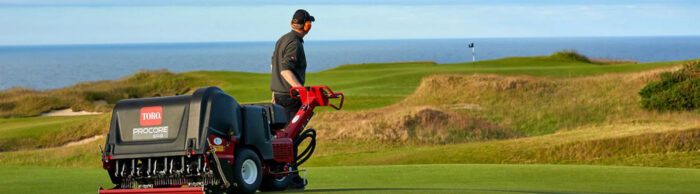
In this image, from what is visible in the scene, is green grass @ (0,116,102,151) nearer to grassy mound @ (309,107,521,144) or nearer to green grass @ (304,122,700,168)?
grassy mound @ (309,107,521,144)

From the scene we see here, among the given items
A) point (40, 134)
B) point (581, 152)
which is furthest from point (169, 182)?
point (40, 134)

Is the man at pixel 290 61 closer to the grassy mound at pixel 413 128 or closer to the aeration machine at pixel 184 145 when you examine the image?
the aeration machine at pixel 184 145

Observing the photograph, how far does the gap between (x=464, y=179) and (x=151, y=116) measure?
21.2 ft

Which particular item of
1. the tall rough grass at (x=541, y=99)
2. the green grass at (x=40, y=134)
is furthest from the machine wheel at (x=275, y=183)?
the green grass at (x=40, y=134)

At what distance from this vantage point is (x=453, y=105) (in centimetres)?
3412

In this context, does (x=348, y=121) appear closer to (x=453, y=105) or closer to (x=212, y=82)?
(x=453, y=105)

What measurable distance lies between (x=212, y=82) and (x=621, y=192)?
164ft

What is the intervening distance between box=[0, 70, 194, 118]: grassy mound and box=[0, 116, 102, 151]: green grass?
759cm

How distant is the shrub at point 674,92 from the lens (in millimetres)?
29969

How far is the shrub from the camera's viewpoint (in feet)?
98.3

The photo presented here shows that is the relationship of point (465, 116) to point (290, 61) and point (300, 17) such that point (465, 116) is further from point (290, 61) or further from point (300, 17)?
point (290, 61)

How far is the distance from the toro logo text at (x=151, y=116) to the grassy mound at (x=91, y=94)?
37.5 m

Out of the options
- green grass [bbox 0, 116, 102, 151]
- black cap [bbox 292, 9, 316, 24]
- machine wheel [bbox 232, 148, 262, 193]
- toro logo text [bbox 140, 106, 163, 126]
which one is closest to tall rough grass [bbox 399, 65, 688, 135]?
green grass [bbox 0, 116, 102, 151]

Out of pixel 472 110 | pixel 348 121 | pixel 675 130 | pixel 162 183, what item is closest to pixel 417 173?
pixel 162 183
